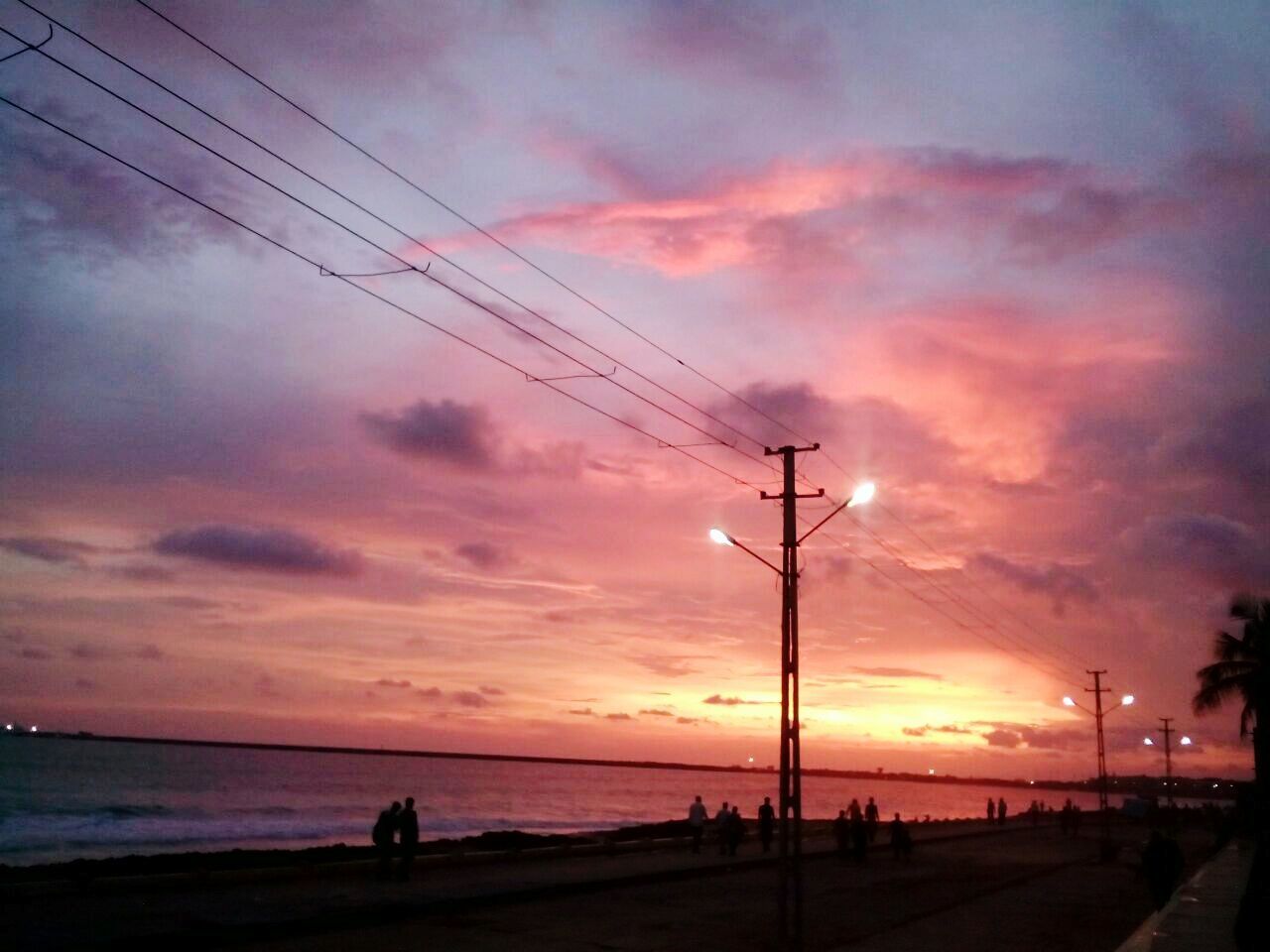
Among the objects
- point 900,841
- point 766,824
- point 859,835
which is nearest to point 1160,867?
point 859,835

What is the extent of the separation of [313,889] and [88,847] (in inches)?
1466

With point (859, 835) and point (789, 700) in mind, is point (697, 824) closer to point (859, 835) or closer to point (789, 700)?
point (859, 835)

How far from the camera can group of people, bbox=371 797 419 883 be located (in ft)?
79.3

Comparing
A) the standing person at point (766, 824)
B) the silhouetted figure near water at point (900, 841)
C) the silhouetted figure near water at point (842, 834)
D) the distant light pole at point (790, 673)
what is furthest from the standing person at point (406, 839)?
the silhouetted figure near water at point (900, 841)

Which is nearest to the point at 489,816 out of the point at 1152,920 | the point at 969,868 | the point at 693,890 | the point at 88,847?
the point at 88,847

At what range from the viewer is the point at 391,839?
24.3m

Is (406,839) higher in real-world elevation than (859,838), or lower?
higher

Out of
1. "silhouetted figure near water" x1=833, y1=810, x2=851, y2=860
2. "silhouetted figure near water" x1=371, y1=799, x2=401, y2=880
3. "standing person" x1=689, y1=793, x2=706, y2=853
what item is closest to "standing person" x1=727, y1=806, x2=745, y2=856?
"standing person" x1=689, y1=793, x2=706, y2=853

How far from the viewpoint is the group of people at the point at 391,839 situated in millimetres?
24172

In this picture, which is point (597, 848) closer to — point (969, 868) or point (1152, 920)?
point (969, 868)

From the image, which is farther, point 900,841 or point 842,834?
point 900,841

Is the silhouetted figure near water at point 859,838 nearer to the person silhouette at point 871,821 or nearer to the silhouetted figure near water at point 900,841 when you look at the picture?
the person silhouette at point 871,821

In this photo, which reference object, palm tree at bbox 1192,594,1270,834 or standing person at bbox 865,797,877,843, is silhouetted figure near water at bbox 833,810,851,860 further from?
palm tree at bbox 1192,594,1270,834

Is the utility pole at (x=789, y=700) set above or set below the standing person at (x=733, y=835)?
above
